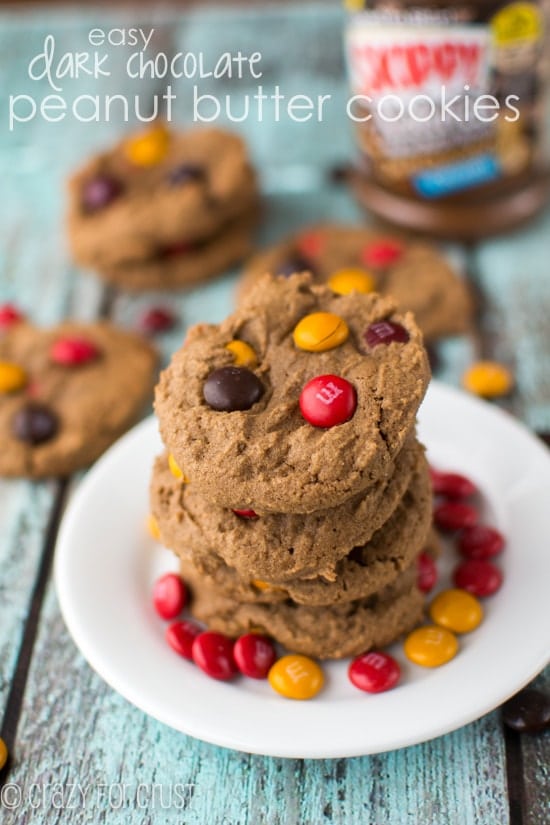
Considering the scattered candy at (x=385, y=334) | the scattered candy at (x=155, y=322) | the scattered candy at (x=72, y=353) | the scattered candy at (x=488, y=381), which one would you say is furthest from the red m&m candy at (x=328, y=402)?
the scattered candy at (x=155, y=322)

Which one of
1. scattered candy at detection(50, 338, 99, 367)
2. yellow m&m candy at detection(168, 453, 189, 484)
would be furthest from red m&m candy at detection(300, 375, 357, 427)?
scattered candy at detection(50, 338, 99, 367)

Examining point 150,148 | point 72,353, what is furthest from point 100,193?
point 72,353

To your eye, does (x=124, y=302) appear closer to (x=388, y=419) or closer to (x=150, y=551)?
(x=150, y=551)

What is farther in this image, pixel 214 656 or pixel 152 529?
pixel 152 529

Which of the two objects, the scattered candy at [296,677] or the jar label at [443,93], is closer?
the scattered candy at [296,677]

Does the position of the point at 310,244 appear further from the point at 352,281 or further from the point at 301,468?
the point at 301,468

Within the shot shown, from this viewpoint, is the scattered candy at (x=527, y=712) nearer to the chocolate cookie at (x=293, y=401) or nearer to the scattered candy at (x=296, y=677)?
the scattered candy at (x=296, y=677)
